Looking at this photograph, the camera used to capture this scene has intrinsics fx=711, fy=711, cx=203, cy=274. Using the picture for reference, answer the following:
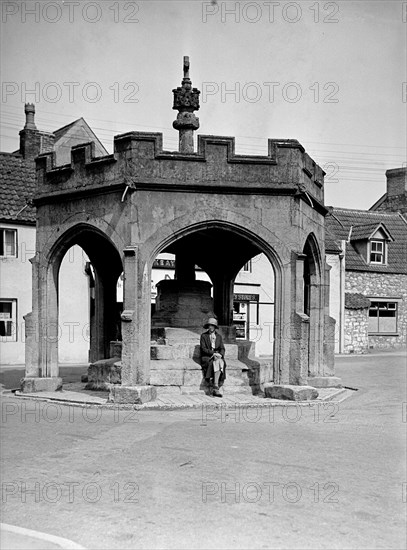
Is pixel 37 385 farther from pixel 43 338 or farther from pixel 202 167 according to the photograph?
pixel 202 167

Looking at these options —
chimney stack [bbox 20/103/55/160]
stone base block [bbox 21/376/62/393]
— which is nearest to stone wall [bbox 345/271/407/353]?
chimney stack [bbox 20/103/55/160]

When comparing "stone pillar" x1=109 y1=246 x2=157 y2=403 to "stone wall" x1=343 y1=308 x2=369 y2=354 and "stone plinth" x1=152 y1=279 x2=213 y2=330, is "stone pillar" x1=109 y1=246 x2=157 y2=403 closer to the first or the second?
"stone plinth" x1=152 y1=279 x2=213 y2=330

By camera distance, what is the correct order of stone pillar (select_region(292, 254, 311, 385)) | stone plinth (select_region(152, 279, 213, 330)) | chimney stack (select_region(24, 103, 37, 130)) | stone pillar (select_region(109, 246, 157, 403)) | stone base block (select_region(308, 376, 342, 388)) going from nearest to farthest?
stone pillar (select_region(109, 246, 157, 403)) → stone pillar (select_region(292, 254, 311, 385)) → stone plinth (select_region(152, 279, 213, 330)) → stone base block (select_region(308, 376, 342, 388)) → chimney stack (select_region(24, 103, 37, 130))

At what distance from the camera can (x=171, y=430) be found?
444 inches

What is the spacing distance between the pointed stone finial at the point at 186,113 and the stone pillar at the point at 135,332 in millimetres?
3479

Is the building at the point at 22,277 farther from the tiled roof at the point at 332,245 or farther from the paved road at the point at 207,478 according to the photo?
the paved road at the point at 207,478

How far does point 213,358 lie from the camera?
15.5 metres

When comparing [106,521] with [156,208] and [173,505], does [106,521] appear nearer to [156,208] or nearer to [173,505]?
[173,505]

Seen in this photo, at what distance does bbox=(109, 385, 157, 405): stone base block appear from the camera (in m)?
14.1

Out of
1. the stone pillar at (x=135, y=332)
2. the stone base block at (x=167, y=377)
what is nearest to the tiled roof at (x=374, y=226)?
the stone base block at (x=167, y=377)

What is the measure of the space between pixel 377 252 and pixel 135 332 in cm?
2827

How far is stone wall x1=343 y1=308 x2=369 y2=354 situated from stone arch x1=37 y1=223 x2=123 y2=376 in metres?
19.8

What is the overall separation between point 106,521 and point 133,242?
8943 millimetres

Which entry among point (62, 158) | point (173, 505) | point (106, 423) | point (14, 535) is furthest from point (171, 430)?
point (62, 158)
